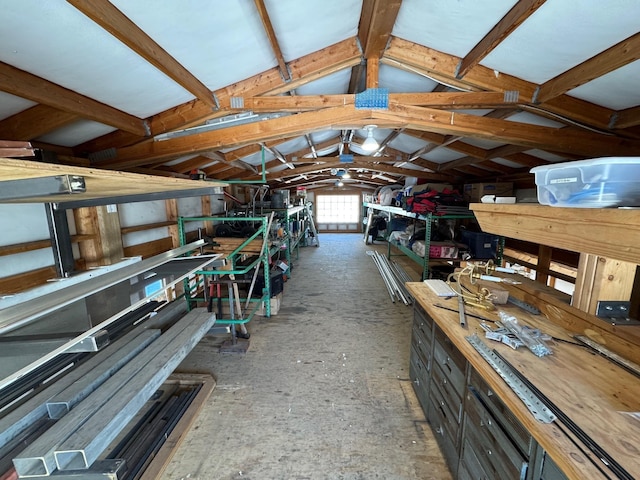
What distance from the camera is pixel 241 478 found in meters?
1.53

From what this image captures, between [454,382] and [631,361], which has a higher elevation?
[631,361]

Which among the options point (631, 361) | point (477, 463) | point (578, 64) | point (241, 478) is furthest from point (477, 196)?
point (241, 478)

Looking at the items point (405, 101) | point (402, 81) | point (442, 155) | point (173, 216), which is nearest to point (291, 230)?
point (173, 216)

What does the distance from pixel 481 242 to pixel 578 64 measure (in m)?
2.64

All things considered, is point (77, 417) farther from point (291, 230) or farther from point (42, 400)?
point (291, 230)

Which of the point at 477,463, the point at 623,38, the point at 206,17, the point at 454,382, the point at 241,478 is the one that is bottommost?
the point at 241,478

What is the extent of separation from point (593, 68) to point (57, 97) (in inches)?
119

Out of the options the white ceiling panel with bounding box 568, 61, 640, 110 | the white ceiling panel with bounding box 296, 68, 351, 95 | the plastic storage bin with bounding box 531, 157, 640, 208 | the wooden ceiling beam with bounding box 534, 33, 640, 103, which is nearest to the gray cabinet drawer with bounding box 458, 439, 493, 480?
the plastic storage bin with bounding box 531, 157, 640, 208

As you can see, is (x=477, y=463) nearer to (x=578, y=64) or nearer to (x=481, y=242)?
(x=578, y=64)

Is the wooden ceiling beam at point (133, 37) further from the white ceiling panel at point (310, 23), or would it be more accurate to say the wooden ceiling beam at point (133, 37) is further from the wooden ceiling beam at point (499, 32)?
the wooden ceiling beam at point (499, 32)

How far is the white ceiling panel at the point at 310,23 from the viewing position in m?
1.44

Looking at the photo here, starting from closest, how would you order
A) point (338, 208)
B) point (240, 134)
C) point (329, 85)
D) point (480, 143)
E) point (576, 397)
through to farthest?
1. point (576, 397)
2. point (240, 134)
3. point (329, 85)
4. point (480, 143)
5. point (338, 208)

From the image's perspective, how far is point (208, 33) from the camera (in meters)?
1.40

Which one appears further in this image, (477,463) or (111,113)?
(111,113)
